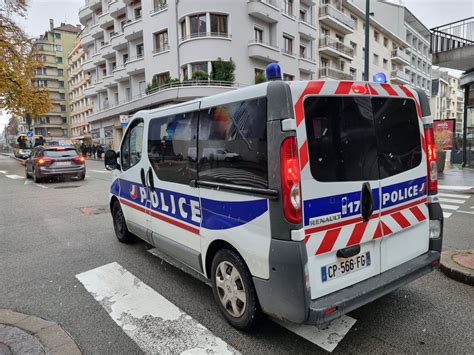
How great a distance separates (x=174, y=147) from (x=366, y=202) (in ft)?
6.77

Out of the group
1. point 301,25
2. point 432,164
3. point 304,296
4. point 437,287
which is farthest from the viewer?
point 301,25

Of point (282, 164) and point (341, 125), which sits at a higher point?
point (341, 125)

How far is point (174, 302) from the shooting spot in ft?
11.5

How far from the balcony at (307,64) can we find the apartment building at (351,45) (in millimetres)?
1775

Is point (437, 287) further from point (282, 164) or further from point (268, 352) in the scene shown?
point (282, 164)

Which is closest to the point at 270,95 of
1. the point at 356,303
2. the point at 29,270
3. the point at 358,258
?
the point at 358,258

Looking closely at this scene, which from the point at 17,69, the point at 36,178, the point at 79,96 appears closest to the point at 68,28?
the point at 79,96

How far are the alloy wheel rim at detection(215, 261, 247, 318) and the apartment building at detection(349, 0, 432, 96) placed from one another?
158 feet

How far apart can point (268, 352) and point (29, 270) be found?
3586 millimetres

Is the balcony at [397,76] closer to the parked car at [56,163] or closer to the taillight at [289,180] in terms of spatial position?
the parked car at [56,163]

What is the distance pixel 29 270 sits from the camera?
14.8ft

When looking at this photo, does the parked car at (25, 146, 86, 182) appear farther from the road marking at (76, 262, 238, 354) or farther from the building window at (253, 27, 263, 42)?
the building window at (253, 27, 263, 42)

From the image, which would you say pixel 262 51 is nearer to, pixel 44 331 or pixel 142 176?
pixel 142 176

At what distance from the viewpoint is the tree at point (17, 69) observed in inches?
838
